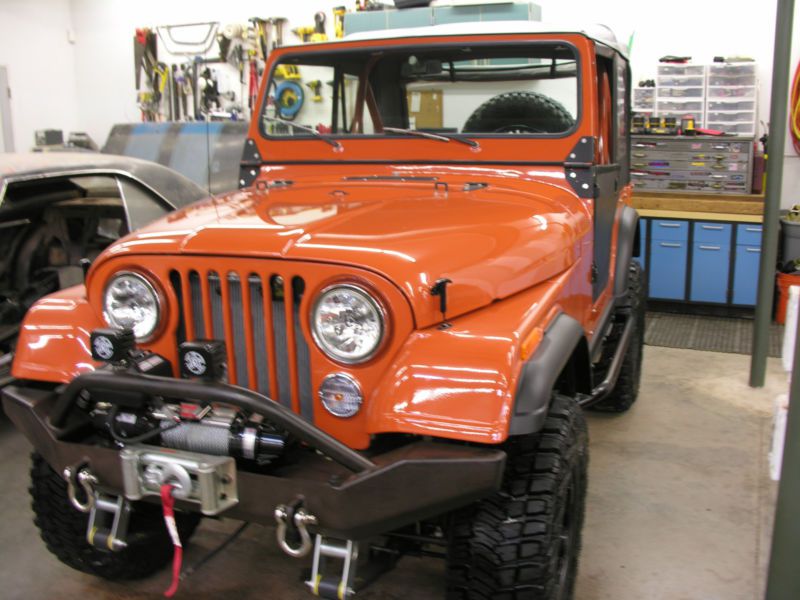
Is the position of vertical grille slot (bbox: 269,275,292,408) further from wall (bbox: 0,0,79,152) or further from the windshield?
wall (bbox: 0,0,79,152)

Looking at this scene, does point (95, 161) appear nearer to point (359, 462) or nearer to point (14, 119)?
point (359, 462)

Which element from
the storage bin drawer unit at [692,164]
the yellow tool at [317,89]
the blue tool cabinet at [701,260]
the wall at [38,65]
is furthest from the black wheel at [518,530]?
the wall at [38,65]

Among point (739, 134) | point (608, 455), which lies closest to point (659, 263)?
point (739, 134)

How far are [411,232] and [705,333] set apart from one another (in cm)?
398

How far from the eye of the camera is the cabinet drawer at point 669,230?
563cm

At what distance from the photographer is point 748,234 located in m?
5.45

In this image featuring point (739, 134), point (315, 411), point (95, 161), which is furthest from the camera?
point (739, 134)

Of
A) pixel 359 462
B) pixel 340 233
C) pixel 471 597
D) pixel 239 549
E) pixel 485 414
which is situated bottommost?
pixel 239 549

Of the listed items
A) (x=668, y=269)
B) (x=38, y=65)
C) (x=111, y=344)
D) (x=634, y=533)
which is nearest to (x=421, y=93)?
(x=111, y=344)

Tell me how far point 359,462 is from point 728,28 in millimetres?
5576

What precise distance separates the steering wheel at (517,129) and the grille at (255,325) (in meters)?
1.33

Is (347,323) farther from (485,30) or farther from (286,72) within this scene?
(286,72)

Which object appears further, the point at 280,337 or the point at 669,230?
the point at 669,230

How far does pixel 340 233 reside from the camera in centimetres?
190
